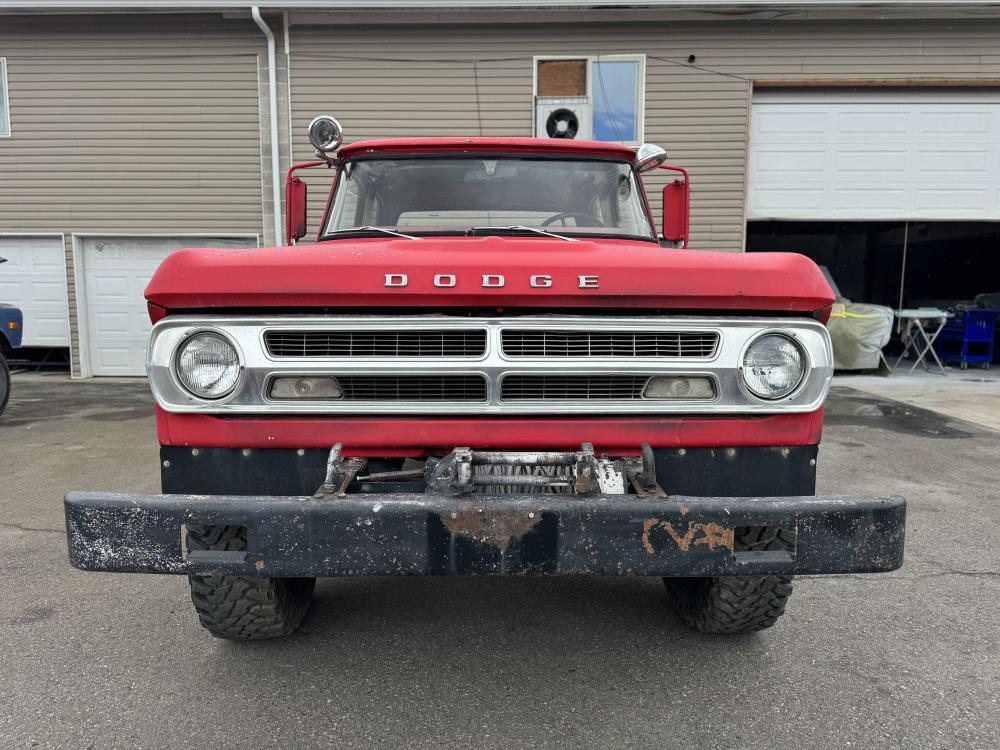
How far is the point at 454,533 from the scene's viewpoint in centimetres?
180

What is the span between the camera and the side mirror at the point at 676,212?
3.74 meters

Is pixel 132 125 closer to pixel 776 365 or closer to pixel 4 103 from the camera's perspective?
pixel 4 103

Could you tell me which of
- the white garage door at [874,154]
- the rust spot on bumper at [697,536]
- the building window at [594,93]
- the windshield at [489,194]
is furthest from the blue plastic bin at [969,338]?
the rust spot on bumper at [697,536]

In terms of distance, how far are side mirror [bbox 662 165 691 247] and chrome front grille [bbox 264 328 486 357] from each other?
2125 millimetres

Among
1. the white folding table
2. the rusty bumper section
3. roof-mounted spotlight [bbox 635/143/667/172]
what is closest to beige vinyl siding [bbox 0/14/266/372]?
roof-mounted spotlight [bbox 635/143/667/172]

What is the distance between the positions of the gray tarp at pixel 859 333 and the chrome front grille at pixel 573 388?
33.0 ft

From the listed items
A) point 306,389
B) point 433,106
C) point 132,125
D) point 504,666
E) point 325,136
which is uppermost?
point 433,106

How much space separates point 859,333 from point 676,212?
8.68 metres

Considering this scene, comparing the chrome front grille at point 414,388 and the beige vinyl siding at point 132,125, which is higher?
the beige vinyl siding at point 132,125

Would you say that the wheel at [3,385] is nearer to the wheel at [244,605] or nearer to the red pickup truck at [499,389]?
the wheel at [244,605]

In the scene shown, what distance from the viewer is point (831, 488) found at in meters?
4.84

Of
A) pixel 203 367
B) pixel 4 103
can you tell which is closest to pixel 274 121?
pixel 4 103

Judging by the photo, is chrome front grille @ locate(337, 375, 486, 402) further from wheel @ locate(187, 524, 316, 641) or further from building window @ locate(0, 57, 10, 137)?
building window @ locate(0, 57, 10, 137)

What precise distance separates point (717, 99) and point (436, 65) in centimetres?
426
